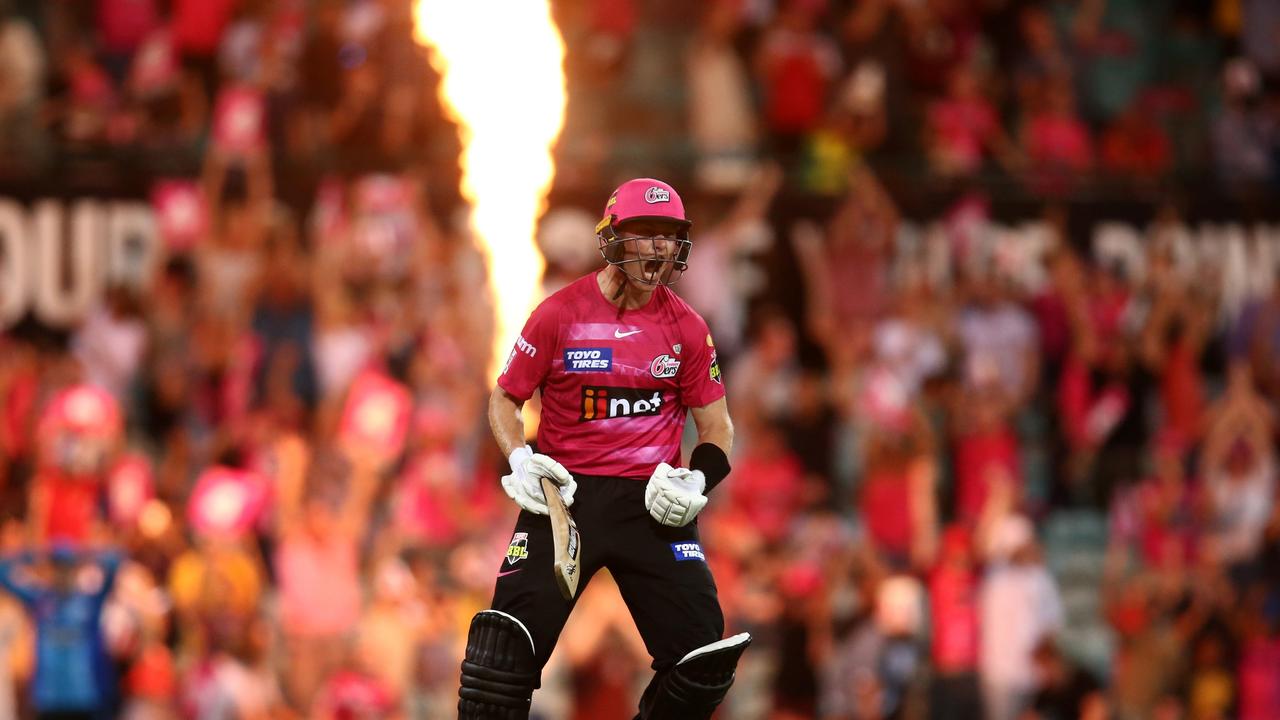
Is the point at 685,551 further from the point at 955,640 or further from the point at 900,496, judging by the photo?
the point at 900,496

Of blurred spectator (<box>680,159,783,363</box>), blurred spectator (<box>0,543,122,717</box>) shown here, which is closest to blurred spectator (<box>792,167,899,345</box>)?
blurred spectator (<box>680,159,783,363</box>)

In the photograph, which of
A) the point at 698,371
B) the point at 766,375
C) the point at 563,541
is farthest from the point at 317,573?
the point at 563,541

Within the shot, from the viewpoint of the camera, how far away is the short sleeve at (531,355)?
860 cm

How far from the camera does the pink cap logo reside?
28.0 feet

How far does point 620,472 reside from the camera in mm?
8688

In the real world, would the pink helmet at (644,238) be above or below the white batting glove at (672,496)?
above

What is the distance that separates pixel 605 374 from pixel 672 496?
0.63 metres

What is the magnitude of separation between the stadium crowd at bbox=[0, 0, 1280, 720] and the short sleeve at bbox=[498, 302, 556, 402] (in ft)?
21.6

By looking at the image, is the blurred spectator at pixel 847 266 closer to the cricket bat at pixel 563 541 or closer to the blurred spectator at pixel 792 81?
the blurred spectator at pixel 792 81

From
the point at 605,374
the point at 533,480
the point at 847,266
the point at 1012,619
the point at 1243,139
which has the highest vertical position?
the point at 1243,139

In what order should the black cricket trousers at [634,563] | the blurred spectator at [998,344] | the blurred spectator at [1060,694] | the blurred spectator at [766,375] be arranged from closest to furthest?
the black cricket trousers at [634,563], the blurred spectator at [1060,694], the blurred spectator at [766,375], the blurred spectator at [998,344]

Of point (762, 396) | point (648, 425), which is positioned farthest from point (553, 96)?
point (648, 425)

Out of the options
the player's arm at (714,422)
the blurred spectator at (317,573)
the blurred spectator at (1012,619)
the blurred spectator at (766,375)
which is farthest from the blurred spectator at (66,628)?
the blurred spectator at (1012,619)

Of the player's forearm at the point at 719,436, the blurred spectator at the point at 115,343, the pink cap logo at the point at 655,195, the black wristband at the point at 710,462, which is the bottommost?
the black wristband at the point at 710,462
